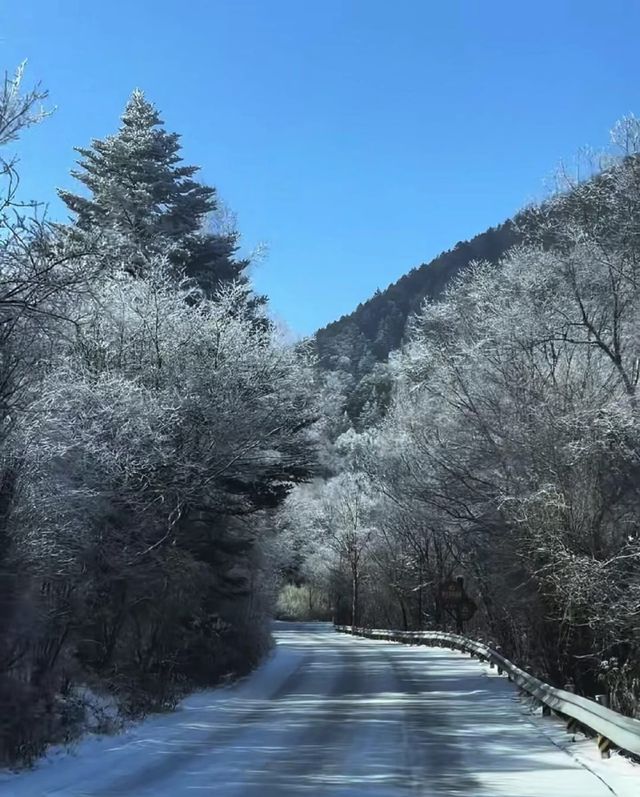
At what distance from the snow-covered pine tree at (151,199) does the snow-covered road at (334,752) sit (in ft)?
47.7

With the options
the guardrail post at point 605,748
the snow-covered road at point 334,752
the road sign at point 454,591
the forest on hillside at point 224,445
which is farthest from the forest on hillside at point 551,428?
the road sign at point 454,591

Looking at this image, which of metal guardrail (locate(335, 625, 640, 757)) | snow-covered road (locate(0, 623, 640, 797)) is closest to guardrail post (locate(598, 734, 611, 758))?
metal guardrail (locate(335, 625, 640, 757))

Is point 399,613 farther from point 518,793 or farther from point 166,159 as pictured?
point 518,793

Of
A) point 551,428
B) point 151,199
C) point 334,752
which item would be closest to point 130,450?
point 334,752

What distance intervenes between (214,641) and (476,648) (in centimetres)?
1141

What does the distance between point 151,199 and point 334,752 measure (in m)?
21.9

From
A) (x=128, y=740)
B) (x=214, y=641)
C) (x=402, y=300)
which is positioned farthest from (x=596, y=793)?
(x=402, y=300)

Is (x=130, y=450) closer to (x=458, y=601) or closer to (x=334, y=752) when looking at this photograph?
(x=334, y=752)

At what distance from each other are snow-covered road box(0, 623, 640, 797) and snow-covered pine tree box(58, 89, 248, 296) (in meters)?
14.5

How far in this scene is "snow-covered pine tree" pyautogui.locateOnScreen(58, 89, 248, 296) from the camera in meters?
28.5

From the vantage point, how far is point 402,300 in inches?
4665

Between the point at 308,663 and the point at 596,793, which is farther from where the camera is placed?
the point at 308,663

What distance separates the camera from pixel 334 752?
37.6ft

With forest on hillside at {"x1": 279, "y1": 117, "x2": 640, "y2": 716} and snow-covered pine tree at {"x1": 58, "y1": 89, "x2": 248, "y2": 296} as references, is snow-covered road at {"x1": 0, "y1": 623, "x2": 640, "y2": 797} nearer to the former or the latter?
forest on hillside at {"x1": 279, "y1": 117, "x2": 640, "y2": 716}
